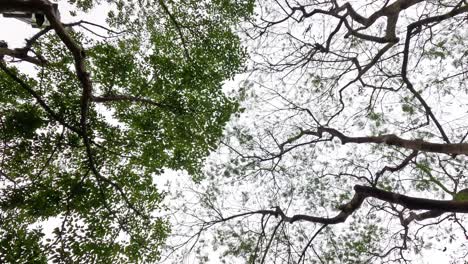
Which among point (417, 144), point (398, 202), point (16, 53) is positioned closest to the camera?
point (398, 202)

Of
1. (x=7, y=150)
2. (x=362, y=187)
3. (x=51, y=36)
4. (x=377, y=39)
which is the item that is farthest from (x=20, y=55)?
(x=377, y=39)

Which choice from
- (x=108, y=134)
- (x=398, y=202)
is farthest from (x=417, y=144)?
(x=108, y=134)

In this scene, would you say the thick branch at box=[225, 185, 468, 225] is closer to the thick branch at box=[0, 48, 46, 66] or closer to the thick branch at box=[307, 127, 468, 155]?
the thick branch at box=[307, 127, 468, 155]

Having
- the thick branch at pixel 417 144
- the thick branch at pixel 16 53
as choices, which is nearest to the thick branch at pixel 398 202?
the thick branch at pixel 417 144

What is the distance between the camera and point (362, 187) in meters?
4.98

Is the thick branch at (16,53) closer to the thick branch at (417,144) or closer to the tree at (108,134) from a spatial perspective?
the tree at (108,134)

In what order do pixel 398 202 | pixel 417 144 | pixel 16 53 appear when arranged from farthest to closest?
pixel 16 53, pixel 417 144, pixel 398 202

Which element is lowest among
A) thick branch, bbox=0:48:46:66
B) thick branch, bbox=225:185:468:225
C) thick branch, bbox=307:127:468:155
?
thick branch, bbox=225:185:468:225

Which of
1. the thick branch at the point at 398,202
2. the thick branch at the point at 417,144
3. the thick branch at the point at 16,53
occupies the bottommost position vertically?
the thick branch at the point at 398,202

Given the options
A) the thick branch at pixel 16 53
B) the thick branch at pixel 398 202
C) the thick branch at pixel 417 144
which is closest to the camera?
the thick branch at pixel 398 202

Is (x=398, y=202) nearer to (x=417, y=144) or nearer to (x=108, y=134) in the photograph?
(x=417, y=144)

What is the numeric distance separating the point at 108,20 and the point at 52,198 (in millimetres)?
4902

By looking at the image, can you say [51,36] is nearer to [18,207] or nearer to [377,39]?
[18,207]

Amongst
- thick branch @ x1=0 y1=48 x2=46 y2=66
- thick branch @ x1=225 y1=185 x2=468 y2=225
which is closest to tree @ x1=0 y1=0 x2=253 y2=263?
thick branch @ x1=0 y1=48 x2=46 y2=66
